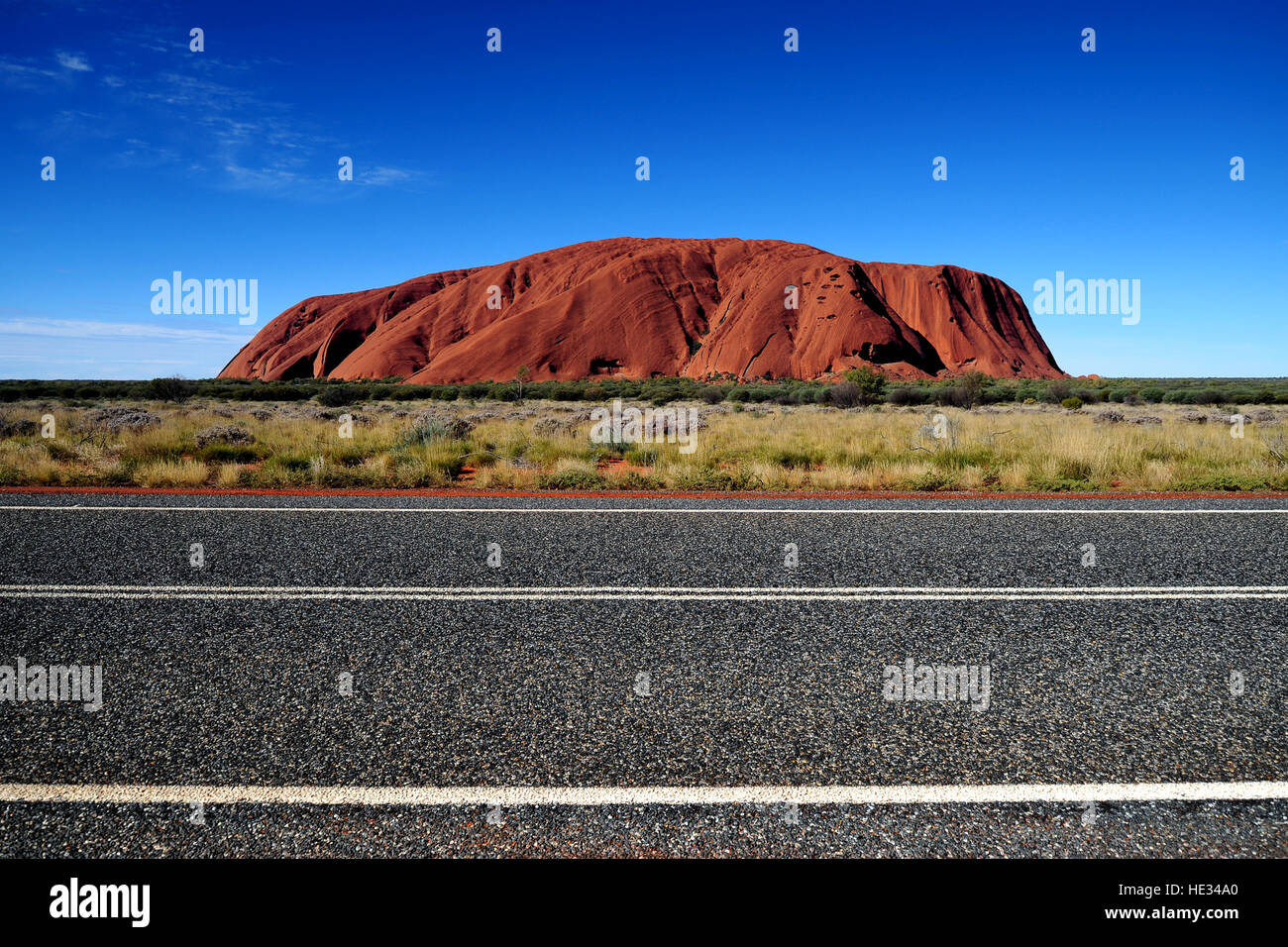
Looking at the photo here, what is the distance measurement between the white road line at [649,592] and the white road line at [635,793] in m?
2.32

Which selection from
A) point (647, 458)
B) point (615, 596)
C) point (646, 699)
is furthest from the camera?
point (647, 458)

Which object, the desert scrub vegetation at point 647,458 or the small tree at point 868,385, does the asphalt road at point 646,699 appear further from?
the small tree at point 868,385

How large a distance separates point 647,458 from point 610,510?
18.3 ft

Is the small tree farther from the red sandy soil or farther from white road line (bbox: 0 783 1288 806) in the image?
the red sandy soil

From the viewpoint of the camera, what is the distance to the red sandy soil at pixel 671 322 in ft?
256

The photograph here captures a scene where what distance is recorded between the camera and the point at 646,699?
3.48 meters

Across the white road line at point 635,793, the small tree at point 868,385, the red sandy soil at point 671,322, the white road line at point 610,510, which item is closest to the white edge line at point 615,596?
the white road line at point 635,793

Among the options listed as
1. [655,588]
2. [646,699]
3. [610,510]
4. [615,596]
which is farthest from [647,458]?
[646,699]

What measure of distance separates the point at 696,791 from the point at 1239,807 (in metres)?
2.07

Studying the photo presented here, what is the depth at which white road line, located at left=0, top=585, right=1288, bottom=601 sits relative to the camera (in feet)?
16.7

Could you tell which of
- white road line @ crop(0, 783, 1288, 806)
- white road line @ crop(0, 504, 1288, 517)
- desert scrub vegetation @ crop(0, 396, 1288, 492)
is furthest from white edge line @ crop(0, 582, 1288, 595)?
desert scrub vegetation @ crop(0, 396, 1288, 492)

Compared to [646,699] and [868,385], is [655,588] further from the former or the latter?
[868,385]

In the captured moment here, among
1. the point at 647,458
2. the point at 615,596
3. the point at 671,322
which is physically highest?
the point at 671,322
